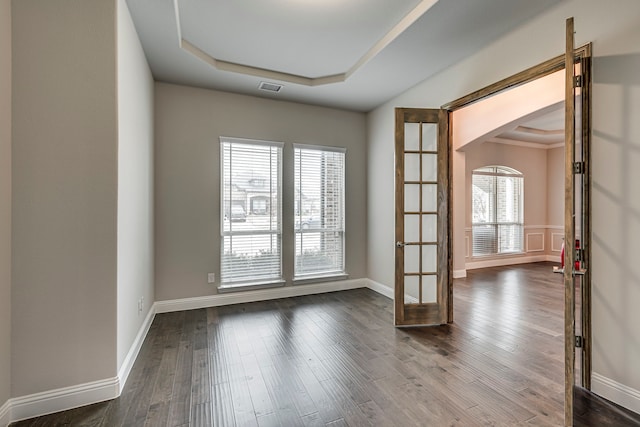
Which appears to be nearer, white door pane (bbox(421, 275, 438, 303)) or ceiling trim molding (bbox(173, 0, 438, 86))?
ceiling trim molding (bbox(173, 0, 438, 86))

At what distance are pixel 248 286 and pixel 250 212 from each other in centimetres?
102

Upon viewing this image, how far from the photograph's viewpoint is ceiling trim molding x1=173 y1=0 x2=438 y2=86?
8.13ft

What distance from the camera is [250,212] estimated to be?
4168 millimetres

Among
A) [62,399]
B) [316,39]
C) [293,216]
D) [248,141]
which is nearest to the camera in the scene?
[62,399]

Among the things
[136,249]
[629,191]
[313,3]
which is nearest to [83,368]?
[136,249]

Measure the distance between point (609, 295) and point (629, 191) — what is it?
2.27 ft

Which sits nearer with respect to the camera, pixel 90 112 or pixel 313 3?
Result: pixel 90 112

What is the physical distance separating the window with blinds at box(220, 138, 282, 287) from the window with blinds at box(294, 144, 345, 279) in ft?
1.04

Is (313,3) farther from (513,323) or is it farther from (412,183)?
(513,323)

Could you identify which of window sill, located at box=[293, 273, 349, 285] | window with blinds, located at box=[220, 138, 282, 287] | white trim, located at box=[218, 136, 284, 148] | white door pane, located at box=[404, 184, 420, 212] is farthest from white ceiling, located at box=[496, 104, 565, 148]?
window with blinds, located at box=[220, 138, 282, 287]

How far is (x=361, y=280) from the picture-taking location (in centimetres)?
489

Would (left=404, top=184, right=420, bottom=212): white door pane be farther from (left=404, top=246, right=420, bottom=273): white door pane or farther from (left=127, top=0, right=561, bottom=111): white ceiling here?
(left=127, top=0, right=561, bottom=111): white ceiling

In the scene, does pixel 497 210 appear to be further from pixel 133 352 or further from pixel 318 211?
pixel 133 352

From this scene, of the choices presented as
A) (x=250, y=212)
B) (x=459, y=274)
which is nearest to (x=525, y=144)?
(x=459, y=274)
